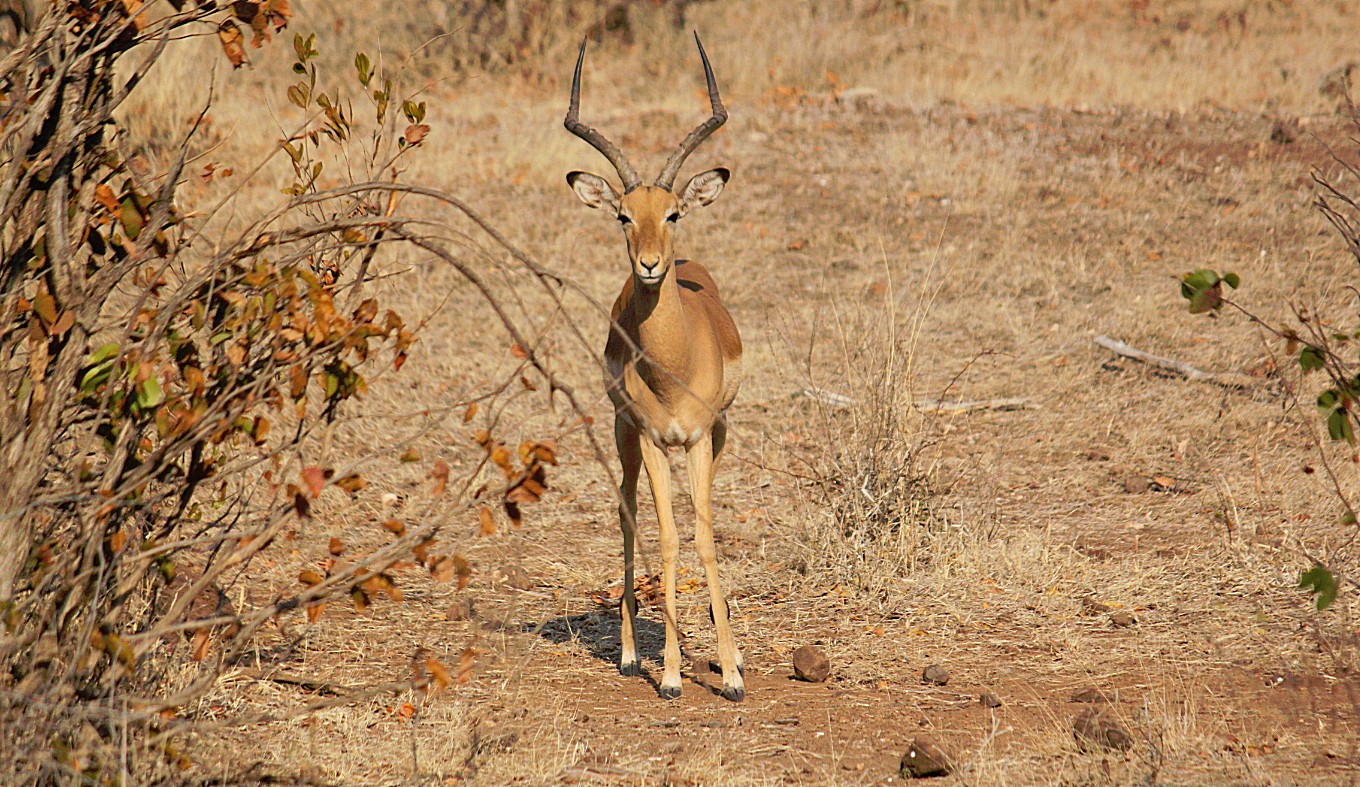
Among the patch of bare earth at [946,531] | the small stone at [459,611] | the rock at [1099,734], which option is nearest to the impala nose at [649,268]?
the patch of bare earth at [946,531]

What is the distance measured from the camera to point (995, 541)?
655 centimetres

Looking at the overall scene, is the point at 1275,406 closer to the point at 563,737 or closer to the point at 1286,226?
the point at 1286,226

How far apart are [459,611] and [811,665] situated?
1.73 metres

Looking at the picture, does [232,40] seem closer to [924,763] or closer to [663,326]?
[663,326]

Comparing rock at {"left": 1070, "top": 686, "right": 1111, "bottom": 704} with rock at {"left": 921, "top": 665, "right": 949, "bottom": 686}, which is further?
rock at {"left": 921, "top": 665, "right": 949, "bottom": 686}

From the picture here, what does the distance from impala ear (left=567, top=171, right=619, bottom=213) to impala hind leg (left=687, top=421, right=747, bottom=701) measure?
1.16 meters

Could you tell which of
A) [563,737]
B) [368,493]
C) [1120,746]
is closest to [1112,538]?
[1120,746]

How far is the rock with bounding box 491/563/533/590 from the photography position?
6.48 m

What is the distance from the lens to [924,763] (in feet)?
13.9

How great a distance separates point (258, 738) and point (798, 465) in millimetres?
4268

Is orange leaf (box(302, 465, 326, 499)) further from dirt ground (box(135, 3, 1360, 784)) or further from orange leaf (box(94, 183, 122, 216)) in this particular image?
orange leaf (box(94, 183, 122, 216))

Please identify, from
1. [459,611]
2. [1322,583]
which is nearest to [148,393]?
[459,611]

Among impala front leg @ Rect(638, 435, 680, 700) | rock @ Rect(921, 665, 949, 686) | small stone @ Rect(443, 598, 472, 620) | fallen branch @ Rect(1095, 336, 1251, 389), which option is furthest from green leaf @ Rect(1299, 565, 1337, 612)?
fallen branch @ Rect(1095, 336, 1251, 389)

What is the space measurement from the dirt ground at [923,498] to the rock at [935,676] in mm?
30
